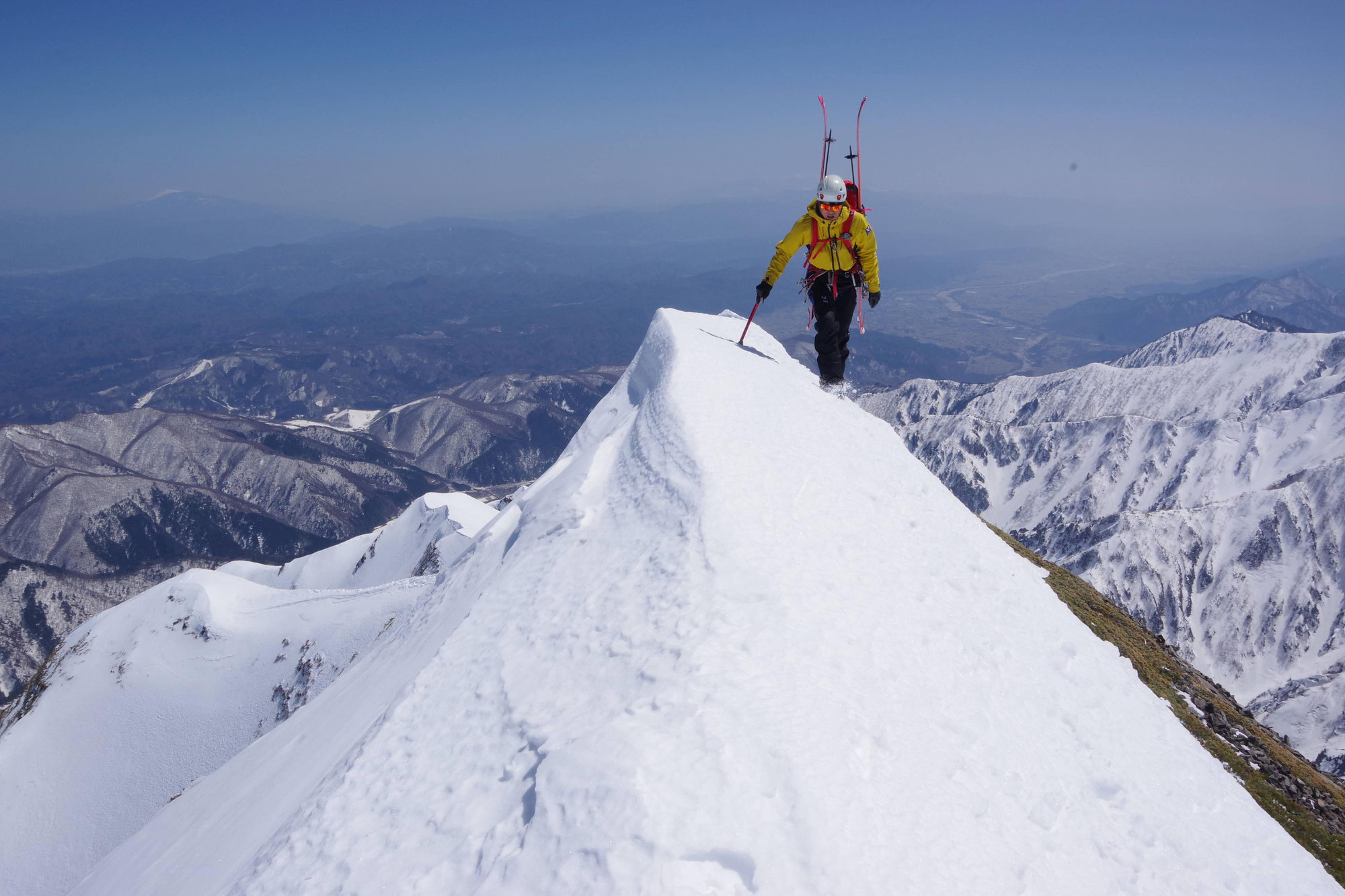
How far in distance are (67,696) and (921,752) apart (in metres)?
80.6

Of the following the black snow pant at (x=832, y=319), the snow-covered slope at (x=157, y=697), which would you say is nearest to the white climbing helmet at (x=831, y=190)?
the black snow pant at (x=832, y=319)

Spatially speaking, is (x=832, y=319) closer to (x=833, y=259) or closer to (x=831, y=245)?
(x=833, y=259)

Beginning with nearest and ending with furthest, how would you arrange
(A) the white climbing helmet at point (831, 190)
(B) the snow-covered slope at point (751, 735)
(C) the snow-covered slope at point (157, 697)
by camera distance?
(B) the snow-covered slope at point (751, 735) → (A) the white climbing helmet at point (831, 190) → (C) the snow-covered slope at point (157, 697)

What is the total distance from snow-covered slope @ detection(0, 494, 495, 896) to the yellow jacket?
106 feet

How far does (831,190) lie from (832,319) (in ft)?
14.3

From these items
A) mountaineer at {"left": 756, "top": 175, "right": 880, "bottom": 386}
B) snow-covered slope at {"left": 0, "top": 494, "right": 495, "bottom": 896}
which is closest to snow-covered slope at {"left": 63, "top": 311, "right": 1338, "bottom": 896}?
mountaineer at {"left": 756, "top": 175, "right": 880, "bottom": 386}

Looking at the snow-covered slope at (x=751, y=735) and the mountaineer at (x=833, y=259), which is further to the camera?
the mountaineer at (x=833, y=259)

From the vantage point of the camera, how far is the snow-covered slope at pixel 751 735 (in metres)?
6.88

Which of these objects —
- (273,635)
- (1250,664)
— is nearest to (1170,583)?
(1250,664)

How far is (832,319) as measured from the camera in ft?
73.6

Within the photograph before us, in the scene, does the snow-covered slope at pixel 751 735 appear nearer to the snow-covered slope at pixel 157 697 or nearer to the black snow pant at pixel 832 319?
the black snow pant at pixel 832 319

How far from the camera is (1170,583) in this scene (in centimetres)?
18700

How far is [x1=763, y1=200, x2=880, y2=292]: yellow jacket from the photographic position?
20547 mm

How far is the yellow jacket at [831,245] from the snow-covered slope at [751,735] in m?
7.97
